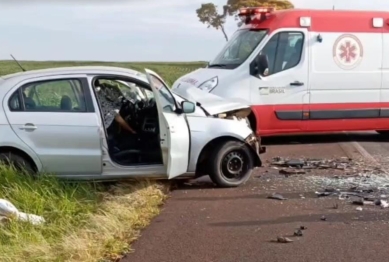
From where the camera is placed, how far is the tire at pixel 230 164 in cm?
908

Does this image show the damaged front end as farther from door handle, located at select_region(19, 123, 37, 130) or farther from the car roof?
door handle, located at select_region(19, 123, 37, 130)

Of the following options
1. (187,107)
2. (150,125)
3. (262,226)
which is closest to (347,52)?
(187,107)

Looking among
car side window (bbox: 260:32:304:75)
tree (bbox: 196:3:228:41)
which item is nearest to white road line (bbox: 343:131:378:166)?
car side window (bbox: 260:32:304:75)

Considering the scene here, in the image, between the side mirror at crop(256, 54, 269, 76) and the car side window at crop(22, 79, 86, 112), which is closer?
the car side window at crop(22, 79, 86, 112)

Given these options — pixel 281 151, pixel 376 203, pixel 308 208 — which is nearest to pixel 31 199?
pixel 308 208

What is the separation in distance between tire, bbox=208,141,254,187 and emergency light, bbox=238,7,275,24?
4.43 meters

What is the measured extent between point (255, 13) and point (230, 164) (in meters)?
4.75

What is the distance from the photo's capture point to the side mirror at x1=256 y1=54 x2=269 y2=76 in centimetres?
1247

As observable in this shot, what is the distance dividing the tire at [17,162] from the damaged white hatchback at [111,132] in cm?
1

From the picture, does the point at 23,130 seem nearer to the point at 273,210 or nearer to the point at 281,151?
the point at 273,210

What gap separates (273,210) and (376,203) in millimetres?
1244

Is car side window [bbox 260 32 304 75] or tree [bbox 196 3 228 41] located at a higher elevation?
tree [bbox 196 3 228 41]

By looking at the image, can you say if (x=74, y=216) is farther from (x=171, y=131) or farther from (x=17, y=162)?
(x=171, y=131)

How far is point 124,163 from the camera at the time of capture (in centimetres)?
868
